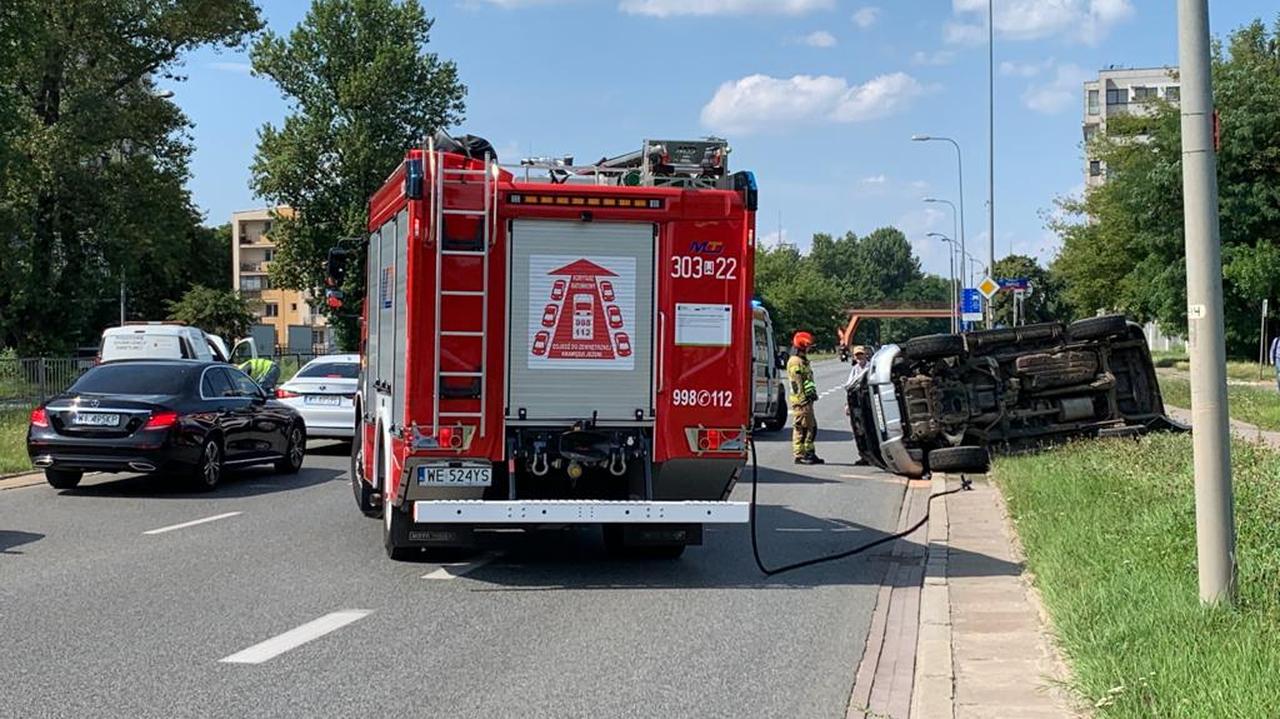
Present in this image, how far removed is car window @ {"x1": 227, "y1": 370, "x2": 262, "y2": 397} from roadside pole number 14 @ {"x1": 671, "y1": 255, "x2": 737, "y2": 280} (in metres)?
8.29

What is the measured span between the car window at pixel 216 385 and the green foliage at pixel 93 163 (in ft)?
84.2

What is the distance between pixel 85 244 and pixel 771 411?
87.6ft

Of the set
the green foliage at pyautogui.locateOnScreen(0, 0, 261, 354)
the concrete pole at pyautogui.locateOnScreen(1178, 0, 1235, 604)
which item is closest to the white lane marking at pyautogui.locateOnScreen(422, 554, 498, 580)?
the concrete pole at pyautogui.locateOnScreen(1178, 0, 1235, 604)

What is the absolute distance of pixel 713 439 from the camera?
958 cm

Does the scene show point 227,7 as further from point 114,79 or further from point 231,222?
point 231,222

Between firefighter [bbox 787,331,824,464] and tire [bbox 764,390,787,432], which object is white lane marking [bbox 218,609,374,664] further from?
tire [bbox 764,390,787,432]

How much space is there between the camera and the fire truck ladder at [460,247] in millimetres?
9078

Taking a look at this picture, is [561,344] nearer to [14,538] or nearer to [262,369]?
[14,538]

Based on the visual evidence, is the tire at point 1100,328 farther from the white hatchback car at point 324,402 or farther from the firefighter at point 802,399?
the white hatchback car at point 324,402

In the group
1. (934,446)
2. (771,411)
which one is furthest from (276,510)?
(771,411)

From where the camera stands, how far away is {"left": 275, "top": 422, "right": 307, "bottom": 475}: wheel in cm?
1703

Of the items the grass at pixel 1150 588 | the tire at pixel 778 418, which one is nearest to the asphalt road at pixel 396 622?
the grass at pixel 1150 588

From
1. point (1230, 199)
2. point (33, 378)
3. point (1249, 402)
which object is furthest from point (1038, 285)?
point (33, 378)

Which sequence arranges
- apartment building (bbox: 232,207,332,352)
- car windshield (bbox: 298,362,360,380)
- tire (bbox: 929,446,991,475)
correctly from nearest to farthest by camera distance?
tire (bbox: 929,446,991,475), car windshield (bbox: 298,362,360,380), apartment building (bbox: 232,207,332,352)
